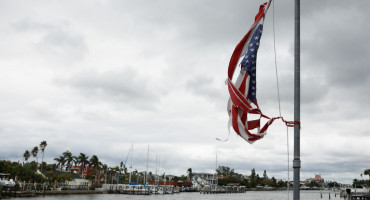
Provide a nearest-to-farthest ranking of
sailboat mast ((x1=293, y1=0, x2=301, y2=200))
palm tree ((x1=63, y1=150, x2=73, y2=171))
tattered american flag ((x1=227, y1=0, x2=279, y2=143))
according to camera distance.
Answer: sailboat mast ((x1=293, y1=0, x2=301, y2=200))
tattered american flag ((x1=227, y1=0, x2=279, y2=143))
palm tree ((x1=63, y1=150, x2=73, y2=171))

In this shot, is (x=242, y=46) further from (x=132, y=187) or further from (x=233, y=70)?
(x=132, y=187)

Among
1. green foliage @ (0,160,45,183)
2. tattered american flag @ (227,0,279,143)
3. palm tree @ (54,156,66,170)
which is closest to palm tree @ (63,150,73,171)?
palm tree @ (54,156,66,170)

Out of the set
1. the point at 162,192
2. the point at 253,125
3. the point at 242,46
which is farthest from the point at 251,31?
the point at 162,192

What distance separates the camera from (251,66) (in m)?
10.6

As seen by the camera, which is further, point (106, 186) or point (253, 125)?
point (106, 186)

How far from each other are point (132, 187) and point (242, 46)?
436ft

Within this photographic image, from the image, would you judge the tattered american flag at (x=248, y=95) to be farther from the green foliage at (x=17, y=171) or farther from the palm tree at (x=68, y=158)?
the palm tree at (x=68, y=158)

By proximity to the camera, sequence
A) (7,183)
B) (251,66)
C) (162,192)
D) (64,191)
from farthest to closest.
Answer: (162,192)
(64,191)
(7,183)
(251,66)

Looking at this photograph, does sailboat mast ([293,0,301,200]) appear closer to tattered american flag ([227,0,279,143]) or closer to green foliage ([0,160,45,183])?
tattered american flag ([227,0,279,143])

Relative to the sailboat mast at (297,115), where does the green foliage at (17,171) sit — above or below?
below

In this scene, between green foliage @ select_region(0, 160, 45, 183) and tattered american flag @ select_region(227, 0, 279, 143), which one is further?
green foliage @ select_region(0, 160, 45, 183)

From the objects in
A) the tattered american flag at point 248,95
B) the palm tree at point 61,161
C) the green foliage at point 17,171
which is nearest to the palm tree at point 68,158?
the palm tree at point 61,161

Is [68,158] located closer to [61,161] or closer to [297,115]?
[61,161]

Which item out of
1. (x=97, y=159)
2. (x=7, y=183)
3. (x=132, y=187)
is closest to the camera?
(x=7, y=183)
